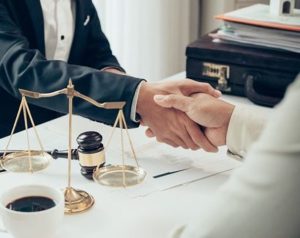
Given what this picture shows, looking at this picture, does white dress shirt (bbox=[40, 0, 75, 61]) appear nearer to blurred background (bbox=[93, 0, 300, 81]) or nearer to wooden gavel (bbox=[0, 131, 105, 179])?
wooden gavel (bbox=[0, 131, 105, 179])

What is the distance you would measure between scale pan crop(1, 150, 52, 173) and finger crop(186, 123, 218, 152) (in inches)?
12.9

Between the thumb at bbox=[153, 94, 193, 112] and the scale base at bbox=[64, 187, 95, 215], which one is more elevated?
the thumb at bbox=[153, 94, 193, 112]

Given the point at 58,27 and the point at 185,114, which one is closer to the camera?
the point at 185,114

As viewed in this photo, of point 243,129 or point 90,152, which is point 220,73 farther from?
point 90,152

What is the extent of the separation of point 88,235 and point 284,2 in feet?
3.57

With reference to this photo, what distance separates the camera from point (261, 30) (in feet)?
5.57

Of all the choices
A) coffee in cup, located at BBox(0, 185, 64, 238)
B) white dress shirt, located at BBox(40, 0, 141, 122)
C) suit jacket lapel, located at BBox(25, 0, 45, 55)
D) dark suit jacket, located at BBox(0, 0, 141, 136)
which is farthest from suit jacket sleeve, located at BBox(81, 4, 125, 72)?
coffee in cup, located at BBox(0, 185, 64, 238)

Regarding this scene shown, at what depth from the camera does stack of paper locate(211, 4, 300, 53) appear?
166 centimetres

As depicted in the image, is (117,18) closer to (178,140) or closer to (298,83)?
(178,140)

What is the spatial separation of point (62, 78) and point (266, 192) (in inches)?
33.6

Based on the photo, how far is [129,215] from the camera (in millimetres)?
1037

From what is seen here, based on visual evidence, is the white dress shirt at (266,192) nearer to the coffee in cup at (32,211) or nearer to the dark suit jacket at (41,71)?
the coffee in cup at (32,211)

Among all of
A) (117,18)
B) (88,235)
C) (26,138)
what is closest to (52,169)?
(26,138)

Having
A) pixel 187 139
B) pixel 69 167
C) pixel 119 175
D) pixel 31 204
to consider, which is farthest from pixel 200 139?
pixel 31 204
